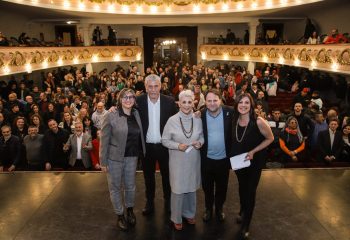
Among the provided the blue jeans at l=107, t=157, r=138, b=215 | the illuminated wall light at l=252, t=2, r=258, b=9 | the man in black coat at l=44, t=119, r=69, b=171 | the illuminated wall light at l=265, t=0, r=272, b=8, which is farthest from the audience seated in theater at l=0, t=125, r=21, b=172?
the illuminated wall light at l=252, t=2, r=258, b=9

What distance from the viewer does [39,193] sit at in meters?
3.74

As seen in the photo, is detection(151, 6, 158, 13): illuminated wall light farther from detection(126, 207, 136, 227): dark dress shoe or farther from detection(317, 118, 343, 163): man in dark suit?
detection(126, 207, 136, 227): dark dress shoe

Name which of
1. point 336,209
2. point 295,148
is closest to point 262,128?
point 336,209

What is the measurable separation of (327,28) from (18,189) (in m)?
14.8

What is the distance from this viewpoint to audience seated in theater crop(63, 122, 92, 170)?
466 cm

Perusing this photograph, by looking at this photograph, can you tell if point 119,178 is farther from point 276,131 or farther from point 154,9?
point 154,9

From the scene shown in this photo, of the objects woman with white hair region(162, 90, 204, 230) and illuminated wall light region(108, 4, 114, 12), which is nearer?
woman with white hair region(162, 90, 204, 230)

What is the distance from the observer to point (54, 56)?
41.8ft

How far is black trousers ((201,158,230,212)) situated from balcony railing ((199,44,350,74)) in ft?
23.3

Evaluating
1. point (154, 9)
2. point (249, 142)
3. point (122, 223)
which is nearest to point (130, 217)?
point (122, 223)

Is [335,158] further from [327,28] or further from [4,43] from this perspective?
[327,28]

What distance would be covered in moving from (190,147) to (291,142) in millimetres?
2846

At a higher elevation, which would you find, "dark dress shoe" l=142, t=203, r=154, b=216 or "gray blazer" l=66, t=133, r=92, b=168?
"gray blazer" l=66, t=133, r=92, b=168

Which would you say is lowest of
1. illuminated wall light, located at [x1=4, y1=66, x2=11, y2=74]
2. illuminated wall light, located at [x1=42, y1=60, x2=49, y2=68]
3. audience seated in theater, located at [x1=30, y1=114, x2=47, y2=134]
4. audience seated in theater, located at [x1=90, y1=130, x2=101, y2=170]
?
audience seated in theater, located at [x1=90, y1=130, x2=101, y2=170]
